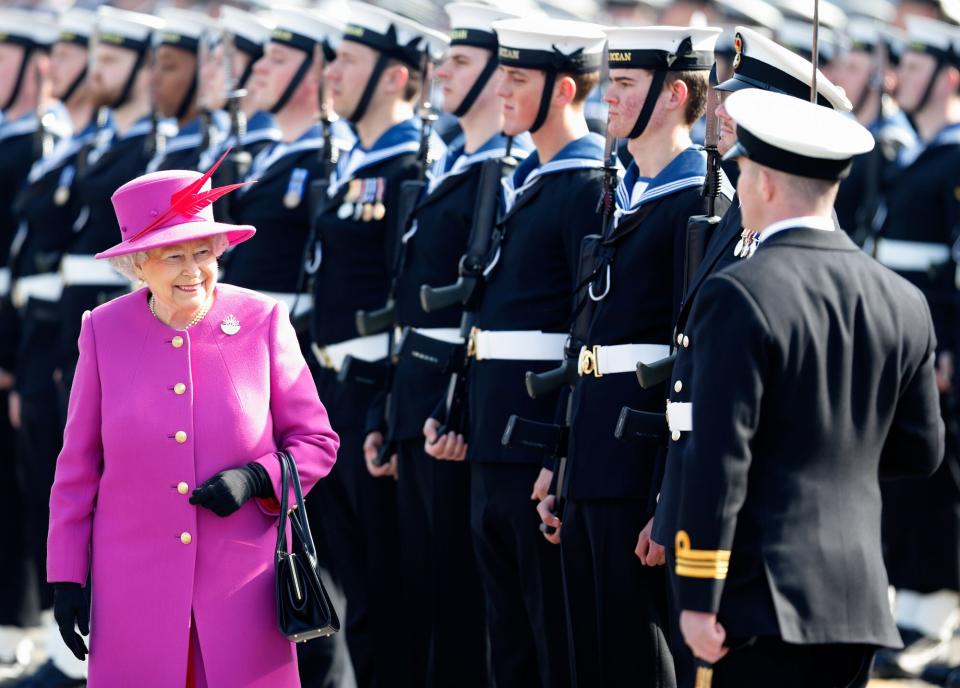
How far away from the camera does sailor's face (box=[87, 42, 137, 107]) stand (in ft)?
30.8

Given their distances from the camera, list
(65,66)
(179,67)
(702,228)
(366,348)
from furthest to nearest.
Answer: (65,66), (179,67), (366,348), (702,228)

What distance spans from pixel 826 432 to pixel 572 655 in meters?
1.65

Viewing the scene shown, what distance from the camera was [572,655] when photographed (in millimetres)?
5645

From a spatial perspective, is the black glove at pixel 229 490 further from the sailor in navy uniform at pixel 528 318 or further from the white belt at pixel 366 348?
the white belt at pixel 366 348

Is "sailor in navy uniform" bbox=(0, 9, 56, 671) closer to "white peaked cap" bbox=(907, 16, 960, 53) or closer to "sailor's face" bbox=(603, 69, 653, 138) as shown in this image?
"white peaked cap" bbox=(907, 16, 960, 53)

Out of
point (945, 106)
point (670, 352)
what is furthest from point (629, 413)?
point (945, 106)

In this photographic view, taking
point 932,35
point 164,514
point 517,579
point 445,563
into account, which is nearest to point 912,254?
point 932,35

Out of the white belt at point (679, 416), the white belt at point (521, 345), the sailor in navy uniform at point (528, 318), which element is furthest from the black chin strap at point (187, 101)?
the white belt at point (679, 416)

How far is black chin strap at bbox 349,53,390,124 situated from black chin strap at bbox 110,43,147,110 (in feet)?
7.69

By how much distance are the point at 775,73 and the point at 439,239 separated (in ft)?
5.86

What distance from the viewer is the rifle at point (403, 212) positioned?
6863mm

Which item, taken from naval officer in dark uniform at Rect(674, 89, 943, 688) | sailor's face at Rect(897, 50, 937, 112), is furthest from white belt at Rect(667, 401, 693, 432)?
sailor's face at Rect(897, 50, 937, 112)

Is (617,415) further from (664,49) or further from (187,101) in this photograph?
(187,101)

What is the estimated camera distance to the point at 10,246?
32.1 ft
